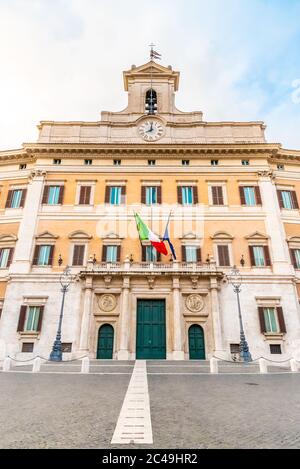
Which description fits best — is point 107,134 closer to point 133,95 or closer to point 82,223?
point 133,95

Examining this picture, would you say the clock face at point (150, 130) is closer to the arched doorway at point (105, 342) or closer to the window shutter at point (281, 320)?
the arched doorway at point (105, 342)

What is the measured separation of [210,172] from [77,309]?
15.4 m

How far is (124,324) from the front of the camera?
766 inches

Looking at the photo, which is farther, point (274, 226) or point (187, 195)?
point (187, 195)

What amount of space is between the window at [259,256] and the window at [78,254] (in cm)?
1261

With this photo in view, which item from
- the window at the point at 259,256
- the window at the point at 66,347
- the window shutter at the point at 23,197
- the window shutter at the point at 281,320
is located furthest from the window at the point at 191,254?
the window shutter at the point at 23,197

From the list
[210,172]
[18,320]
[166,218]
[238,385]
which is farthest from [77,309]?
[210,172]

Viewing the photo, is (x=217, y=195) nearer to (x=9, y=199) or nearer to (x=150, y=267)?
(x=150, y=267)

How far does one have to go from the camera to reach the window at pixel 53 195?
2422 cm

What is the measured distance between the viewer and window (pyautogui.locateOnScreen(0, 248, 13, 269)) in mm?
22031

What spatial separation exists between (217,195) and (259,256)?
6.04 meters

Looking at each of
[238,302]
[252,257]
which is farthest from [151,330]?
[252,257]

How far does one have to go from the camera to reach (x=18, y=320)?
19.9m

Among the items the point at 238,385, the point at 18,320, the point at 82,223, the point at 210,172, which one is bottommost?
the point at 238,385
